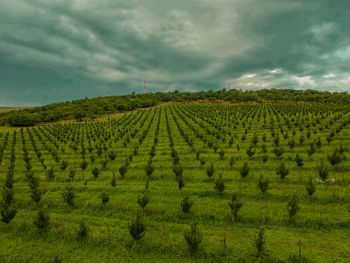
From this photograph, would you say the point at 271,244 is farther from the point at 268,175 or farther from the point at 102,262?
the point at 268,175

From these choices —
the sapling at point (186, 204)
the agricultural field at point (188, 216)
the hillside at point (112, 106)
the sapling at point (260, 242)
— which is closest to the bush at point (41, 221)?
the agricultural field at point (188, 216)

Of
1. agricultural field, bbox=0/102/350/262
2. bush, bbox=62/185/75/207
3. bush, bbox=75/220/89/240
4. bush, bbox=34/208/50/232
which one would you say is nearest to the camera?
agricultural field, bbox=0/102/350/262

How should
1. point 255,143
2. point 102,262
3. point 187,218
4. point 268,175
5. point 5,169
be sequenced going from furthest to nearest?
1. point 255,143
2. point 5,169
3. point 268,175
4. point 187,218
5. point 102,262

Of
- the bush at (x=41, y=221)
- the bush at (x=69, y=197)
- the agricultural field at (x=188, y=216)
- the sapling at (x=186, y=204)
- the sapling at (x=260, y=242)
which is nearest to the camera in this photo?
the sapling at (x=260, y=242)

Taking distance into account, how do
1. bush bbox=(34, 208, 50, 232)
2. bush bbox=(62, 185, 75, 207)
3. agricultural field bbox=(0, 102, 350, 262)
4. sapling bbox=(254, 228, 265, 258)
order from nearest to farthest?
sapling bbox=(254, 228, 265, 258)
agricultural field bbox=(0, 102, 350, 262)
bush bbox=(34, 208, 50, 232)
bush bbox=(62, 185, 75, 207)

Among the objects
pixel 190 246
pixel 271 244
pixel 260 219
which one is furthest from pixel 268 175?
pixel 190 246

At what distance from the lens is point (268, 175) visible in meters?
19.7

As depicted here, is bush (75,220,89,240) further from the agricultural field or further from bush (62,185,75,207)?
bush (62,185,75,207)

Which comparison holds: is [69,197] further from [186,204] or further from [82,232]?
[186,204]

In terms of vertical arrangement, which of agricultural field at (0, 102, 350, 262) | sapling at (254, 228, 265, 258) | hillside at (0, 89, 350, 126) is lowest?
agricultural field at (0, 102, 350, 262)

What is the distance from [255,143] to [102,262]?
29.3m

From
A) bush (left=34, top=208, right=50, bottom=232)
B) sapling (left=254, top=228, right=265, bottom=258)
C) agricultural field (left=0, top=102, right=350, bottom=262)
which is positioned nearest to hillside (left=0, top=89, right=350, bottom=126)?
agricultural field (left=0, top=102, right=350, bottom=262)

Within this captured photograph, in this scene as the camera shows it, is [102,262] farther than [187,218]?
No

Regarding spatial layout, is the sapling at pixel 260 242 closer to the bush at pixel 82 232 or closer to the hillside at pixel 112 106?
the bush at pixel 82 232
